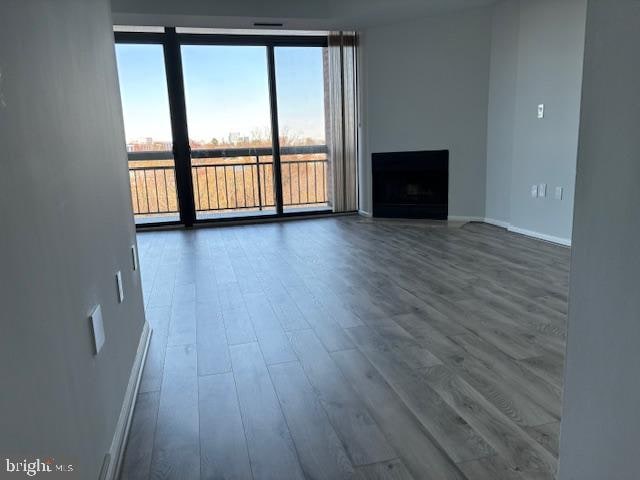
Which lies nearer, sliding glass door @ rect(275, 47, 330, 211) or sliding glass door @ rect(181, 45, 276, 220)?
sliding glass door @ rect(181, 45, 276, 220)

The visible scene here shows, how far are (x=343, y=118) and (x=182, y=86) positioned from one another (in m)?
2.08

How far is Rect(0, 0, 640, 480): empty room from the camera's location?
1.02 meters

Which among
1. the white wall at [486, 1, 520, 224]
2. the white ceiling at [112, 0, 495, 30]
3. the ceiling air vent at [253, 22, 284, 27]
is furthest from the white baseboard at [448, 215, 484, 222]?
the ceiling air vent at [253, 22, 284, 27]

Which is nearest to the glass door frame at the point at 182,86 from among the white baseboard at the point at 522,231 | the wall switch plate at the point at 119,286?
the white baseboard at the point at 522,231

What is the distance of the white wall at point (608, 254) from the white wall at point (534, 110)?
3612mm

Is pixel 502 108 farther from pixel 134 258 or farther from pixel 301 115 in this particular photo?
pixel 134 258

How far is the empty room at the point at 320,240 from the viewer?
1.02 meters

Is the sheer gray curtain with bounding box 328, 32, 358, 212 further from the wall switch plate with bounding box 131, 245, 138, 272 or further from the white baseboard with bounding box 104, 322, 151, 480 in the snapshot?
the white baseboard with bounding box 104, 322, 151, 480

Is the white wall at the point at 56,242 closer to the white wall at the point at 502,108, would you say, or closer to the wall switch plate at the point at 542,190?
the wall switch plate at the point at 542,190

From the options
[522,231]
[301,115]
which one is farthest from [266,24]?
[522,231]

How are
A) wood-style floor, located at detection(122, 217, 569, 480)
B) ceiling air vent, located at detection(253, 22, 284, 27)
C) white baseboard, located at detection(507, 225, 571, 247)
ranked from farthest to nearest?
1. ceiling air vent, located at detection(253, 22, 284, 27)
2. white baseboard, located at detection(507, 225, 571, 247)
3. wood-style floor, located at detection(122, 217, 569, 480)

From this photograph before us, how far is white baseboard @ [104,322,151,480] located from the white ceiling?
11.7ft

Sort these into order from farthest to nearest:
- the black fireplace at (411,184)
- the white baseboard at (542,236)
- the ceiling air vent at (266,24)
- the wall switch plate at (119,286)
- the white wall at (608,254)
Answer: the black fireplace at (411,184) → the ceiling air vent at (266,24) → the white baseboard at (542,236) → the wall switch plate at (119,286) → the white wall at (608,254)

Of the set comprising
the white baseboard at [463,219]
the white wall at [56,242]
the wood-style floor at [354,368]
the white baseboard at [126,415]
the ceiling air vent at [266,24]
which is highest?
the ceiling air vent at [266,24]
